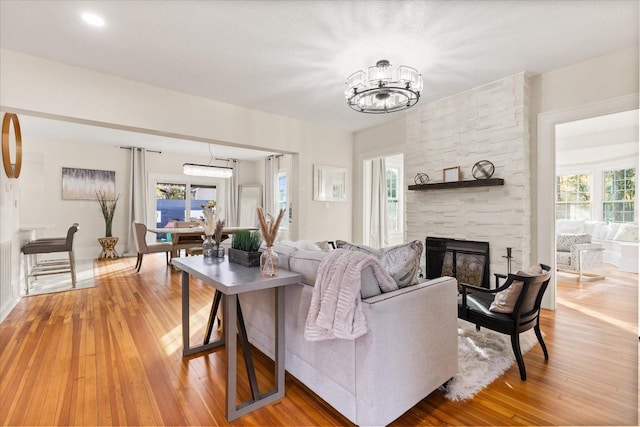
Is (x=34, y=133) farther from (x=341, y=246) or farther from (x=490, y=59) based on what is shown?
(x=490, y=59)

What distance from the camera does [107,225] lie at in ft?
22.8

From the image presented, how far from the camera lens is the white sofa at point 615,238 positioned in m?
5.59

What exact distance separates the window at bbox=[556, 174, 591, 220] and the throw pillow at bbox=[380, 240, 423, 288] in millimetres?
7350

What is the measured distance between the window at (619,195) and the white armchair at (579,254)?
6.15 feet

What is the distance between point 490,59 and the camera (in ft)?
10.2

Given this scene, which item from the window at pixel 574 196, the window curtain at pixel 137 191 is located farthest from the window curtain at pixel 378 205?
the window curtain at pixel 137 191

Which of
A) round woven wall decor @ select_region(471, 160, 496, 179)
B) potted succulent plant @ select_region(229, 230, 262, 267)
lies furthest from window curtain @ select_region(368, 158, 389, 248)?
potted succulent plant @ select_region(229, 230, 262, 267)

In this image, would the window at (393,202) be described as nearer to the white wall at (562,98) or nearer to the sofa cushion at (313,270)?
the white wall at (562,98)

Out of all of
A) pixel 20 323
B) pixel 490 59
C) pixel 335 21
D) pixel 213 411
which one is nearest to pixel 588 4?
pixel 490 59

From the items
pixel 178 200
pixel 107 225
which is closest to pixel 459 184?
pixel 178 200

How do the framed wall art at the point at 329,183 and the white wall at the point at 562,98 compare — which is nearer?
the white wall at the point at 562,98

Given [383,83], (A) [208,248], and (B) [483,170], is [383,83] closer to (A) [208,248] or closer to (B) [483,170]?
(B) [483,170]

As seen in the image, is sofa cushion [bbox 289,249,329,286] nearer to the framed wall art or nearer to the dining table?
the framed wall art

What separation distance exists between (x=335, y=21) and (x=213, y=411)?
2.88m
